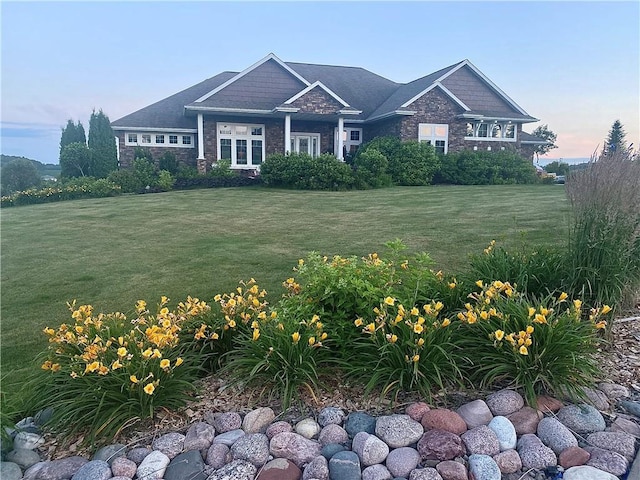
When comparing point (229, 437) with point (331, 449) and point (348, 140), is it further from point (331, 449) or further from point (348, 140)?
point (348, 140)

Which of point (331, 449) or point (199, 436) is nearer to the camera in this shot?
point (331, 449)

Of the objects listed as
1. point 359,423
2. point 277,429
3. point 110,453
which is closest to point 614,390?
point 359,423

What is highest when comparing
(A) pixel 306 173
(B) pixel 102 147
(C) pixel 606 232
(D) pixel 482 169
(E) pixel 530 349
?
(B) pixel 102 147

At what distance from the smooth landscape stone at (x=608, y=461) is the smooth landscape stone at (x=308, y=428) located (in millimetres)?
1211

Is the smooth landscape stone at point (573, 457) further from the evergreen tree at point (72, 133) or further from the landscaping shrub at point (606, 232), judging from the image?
the evergreen tree at point (72, 133)

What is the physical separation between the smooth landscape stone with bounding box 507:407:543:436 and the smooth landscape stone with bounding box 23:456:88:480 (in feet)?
6.74

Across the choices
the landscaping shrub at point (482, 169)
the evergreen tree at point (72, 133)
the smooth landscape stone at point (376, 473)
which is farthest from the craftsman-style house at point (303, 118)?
the smooth landscape stone at point (376, 473)

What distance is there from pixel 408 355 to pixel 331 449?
2.08 ft

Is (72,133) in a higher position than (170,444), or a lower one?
higher

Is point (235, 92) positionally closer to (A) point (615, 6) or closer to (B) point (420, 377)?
(A) point (615, 6)

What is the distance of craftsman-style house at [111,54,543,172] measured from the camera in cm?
1980

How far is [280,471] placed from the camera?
6.36ft

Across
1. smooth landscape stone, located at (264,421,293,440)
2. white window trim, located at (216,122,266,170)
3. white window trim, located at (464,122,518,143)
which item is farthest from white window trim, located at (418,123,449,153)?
smooth landscape stone, located at (264,421,293,440)

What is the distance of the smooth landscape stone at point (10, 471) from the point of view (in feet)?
6.63
